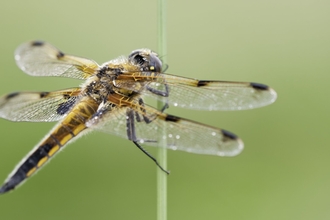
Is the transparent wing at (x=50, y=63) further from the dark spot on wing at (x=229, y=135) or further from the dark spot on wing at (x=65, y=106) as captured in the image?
the dark spot on wing at (x=229, y=135)

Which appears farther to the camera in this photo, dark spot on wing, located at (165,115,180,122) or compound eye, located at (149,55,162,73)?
compound eye, located at (149,55,162,73)

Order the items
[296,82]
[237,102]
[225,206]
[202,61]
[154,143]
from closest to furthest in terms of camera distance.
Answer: [154,143] < [237,102] < [225,206] < [296,82] < [202,61]

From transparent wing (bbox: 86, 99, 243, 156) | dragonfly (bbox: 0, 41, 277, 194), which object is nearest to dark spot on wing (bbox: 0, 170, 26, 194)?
dragonfly (bbox: 0, 41, 277, 194)

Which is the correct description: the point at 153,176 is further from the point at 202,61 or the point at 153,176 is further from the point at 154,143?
the point at 154,143

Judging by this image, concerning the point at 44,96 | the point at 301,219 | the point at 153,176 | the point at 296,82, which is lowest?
the point at 301,219

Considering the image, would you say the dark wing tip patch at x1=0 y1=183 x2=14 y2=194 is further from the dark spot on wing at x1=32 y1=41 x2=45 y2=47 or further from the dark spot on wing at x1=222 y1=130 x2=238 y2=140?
the dark spot on wing at x1=222 y1=130 x2=238 y2=140

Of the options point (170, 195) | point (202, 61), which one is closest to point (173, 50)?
point (202, 61)

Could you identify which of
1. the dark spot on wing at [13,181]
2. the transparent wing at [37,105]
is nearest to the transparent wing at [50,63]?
the transparent wing at [37,105]
